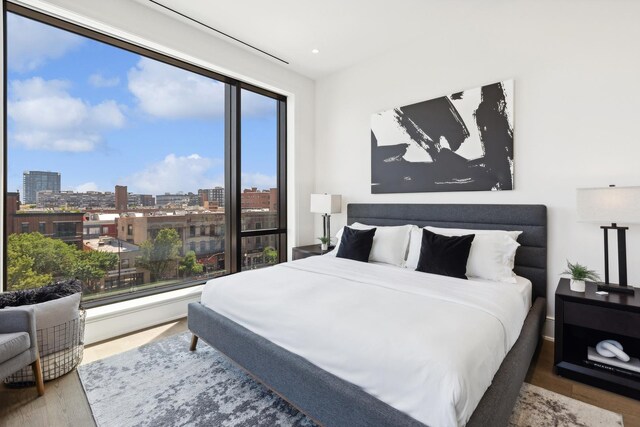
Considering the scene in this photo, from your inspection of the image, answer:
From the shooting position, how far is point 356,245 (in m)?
3.19

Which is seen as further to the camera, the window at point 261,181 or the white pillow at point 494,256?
the window at point 261,181

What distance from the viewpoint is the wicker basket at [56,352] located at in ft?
6.77

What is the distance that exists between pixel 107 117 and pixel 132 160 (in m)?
0.45

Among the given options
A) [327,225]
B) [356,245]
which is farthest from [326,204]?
[356,245]

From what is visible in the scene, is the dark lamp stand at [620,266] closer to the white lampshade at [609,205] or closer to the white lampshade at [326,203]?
the white lampshade at [609,205]

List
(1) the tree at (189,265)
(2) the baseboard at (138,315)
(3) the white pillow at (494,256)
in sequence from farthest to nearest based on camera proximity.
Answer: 1. (1) the tree at (189,265)
2. (2) the baseboard at (138,315)
3. (3) the white pillow at (494,256)

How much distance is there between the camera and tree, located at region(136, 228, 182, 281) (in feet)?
10.8

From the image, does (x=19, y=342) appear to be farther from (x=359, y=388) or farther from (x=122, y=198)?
(x=359, y=388)

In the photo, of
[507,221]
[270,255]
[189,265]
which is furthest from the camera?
[270,255]

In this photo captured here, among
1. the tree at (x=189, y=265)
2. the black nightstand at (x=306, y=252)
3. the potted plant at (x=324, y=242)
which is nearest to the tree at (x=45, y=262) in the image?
the tree at (x=189, y=265)

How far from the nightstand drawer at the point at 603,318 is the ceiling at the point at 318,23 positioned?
2776mm

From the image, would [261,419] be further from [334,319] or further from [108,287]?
[108,287]

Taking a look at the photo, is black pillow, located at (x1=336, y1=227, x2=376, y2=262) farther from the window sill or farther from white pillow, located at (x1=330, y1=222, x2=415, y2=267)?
the window sill

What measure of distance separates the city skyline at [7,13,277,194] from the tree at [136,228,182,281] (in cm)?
51
